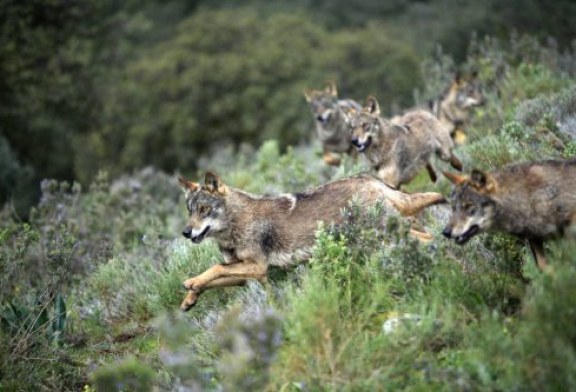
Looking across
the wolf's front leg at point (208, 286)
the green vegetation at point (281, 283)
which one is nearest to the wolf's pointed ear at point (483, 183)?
the green vegetation at point (281, 283)

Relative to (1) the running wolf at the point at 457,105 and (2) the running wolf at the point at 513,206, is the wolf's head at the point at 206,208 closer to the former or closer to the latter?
(2) the running wolf at the point at 513,206

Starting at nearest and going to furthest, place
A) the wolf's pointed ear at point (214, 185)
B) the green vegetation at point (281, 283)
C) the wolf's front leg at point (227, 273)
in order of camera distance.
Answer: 1. the green vegetation at point (281, 283)
2. the wolf's front leg at point (227, 273)
3. the wolf's pointed ear at point (214, 185)

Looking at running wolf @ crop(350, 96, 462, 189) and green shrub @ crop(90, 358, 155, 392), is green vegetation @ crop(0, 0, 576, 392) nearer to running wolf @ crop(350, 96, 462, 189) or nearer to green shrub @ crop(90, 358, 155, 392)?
green shrub @ crop(90, 358, 155, 392)

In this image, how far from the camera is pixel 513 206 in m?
5.63

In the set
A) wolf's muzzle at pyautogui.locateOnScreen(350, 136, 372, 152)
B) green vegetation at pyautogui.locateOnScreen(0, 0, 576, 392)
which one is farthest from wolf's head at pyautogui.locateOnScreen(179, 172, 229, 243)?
wolf's muzzle at pyautogui.locateOnScreen(350, 136, 372, 152)

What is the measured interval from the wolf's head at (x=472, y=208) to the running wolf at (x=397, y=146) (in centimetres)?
412

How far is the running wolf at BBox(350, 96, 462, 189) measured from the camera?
9938mm

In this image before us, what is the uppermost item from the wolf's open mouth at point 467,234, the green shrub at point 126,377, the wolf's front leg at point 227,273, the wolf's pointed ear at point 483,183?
the wolf's pointed ear at point 483,183

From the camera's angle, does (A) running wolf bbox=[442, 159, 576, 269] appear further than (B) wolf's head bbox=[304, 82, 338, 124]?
No

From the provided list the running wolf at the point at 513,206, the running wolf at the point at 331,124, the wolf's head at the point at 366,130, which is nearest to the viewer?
the running wolf at the point at 513,206

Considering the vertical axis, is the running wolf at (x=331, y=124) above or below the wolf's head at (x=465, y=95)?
below

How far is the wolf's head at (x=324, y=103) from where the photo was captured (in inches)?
560

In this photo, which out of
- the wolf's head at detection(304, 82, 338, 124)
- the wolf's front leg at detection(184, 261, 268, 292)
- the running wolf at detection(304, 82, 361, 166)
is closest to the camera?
the wolf's front leg at detection(184, 261, 268, 292)

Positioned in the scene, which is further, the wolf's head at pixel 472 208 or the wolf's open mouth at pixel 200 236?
the wolf's open mouth at pixel 200 236
